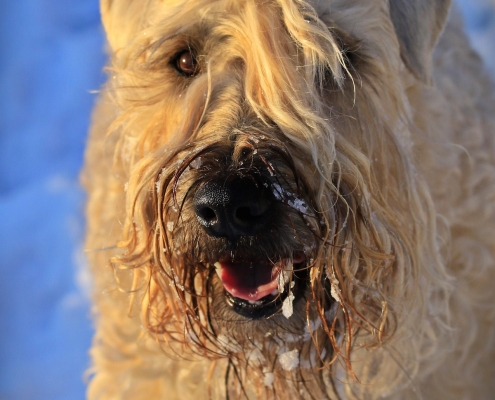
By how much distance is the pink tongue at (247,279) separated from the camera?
2135 millimetres

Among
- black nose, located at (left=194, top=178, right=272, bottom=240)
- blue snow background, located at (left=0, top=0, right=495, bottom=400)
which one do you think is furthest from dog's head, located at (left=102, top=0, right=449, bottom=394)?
blue snow background, located at (left=0, top=0, right=495, bottom=400)

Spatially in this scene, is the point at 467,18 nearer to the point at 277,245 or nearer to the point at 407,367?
the point at 407,367

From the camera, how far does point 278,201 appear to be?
1.84 meters

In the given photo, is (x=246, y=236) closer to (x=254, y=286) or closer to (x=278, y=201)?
(x=278, y=201)

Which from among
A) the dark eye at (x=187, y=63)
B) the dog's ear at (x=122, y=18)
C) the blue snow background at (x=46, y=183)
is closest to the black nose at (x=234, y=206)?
the dark eye at (x=187, y=63)

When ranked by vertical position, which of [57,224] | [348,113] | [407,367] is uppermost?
[57,224]

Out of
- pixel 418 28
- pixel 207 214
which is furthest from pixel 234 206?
pixel 418 28

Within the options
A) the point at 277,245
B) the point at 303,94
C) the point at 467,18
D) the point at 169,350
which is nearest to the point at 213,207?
the point at 277,245

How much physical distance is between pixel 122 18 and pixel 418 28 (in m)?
1.27

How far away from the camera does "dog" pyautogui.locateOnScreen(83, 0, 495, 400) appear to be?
6.35ft

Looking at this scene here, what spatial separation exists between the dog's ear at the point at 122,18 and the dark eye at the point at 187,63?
0.31m

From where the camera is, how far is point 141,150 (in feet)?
7.91

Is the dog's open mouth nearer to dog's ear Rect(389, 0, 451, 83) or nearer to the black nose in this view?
the black nose

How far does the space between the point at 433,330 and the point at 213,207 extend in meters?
1.49
